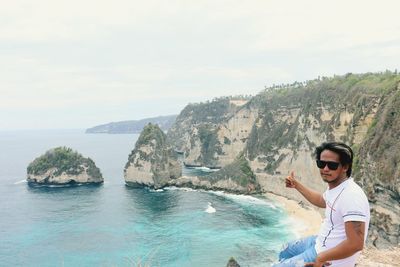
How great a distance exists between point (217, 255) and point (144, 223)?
19618 millimetres

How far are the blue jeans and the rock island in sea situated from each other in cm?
10322

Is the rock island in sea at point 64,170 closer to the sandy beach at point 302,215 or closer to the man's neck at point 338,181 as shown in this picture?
the sandy beach at point 302,215

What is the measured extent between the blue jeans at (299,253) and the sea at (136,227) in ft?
→ 91.4

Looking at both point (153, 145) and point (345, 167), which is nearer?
point (345, 167)

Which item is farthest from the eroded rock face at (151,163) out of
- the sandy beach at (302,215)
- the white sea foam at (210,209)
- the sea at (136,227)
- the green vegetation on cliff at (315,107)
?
the sandy beach at (302,215)

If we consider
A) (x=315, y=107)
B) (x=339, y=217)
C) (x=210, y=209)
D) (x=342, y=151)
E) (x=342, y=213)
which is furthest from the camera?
(x=315, y=107)

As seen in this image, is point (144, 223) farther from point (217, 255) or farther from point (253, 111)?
point (253, 111)

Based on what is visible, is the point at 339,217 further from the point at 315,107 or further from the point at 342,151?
the point at 315,107

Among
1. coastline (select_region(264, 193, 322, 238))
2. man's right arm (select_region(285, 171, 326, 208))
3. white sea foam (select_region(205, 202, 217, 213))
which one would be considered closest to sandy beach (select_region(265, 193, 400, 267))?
coastline (select_region(264, 193, 322, 238))

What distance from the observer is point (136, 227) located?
66.4 m

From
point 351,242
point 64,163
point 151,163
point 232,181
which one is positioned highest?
point 351,242

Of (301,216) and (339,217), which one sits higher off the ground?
(339,217)

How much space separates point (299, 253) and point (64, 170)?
105m

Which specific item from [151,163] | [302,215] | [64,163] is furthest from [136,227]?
[64,163]
